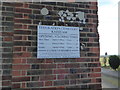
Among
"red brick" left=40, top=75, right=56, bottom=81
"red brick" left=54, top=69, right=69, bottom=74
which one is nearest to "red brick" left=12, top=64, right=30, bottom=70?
"red brick" left=40, top=75, right=56, bottom=81

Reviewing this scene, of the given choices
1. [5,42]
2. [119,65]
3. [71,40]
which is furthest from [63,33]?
[119,65]

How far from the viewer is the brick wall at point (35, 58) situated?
240cm

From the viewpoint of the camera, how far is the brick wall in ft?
7.86

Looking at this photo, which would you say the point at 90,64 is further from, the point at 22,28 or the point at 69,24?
the point at 22,28

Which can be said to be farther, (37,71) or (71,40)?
(71,40)

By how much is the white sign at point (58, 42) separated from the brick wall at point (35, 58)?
7 cm

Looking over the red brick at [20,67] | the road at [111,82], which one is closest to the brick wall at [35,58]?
the red brick at [20,67]

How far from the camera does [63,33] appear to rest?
258 centimetres

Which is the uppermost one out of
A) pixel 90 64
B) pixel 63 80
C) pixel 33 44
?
pixel 33 44

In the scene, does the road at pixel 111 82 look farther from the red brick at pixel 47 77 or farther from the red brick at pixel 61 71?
the red brick at pixel 47 77

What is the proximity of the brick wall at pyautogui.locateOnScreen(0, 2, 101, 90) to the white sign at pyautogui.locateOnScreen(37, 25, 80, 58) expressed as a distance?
7cm

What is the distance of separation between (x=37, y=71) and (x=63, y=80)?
42 cm

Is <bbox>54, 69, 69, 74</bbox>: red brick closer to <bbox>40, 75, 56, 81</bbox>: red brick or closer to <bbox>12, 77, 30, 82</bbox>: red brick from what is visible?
<bbox>40, 75, 56, 81</bbox>: red brick

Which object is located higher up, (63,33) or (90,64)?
(63,33)
